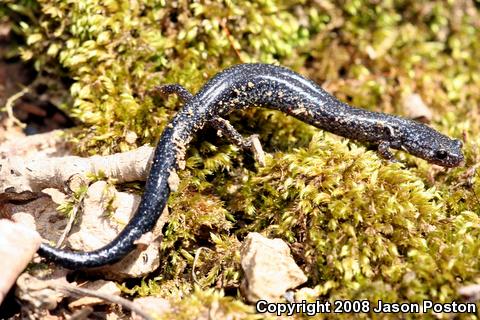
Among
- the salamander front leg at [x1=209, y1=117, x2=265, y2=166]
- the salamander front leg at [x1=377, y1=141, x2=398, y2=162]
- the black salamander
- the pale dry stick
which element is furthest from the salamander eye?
the pale dry stick

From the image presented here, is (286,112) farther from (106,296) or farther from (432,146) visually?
(106,296)

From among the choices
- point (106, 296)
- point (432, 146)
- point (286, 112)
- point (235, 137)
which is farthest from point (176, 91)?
point (432, 146)

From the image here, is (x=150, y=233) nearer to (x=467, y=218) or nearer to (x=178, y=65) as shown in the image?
(x=178, y=65)

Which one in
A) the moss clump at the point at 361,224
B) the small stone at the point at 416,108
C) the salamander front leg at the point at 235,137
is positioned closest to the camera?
the moss clump at the point at 361,224

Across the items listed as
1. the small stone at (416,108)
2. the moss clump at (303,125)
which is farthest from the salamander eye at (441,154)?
the small stone at (416,108)

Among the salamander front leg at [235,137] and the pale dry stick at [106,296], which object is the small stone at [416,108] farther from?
the pale dry stick at [106,296]

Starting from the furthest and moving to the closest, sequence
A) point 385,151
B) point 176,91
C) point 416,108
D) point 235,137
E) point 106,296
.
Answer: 1. point 416,108
2. point 385,151
3. point 176,91
4. point 235,137
5. point 106,296
